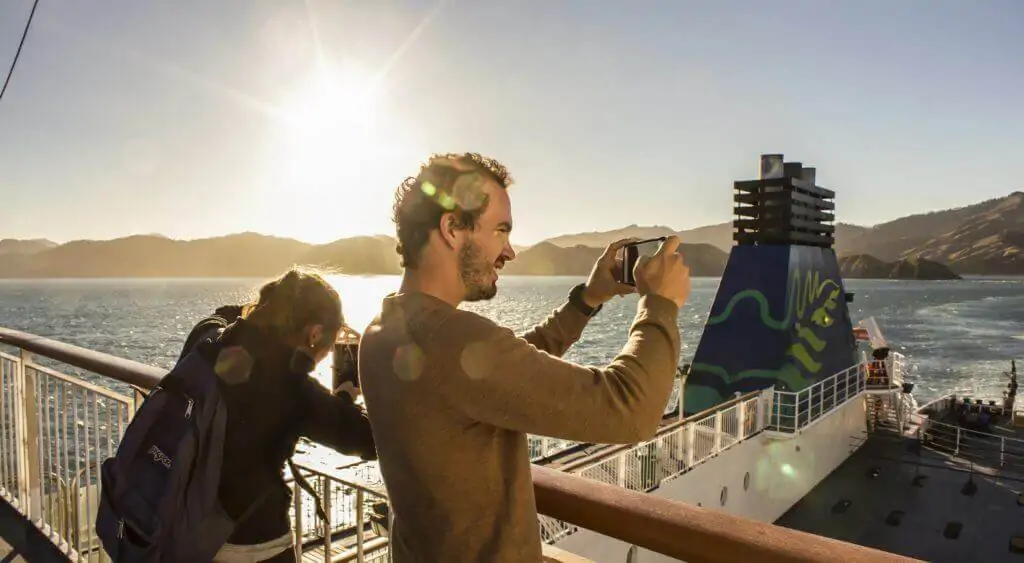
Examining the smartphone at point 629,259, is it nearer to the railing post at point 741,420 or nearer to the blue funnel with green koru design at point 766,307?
the railing post at point 741,420

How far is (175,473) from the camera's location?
2.02 metres

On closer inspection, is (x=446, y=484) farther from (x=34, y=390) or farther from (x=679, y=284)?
(x=34, y=390)

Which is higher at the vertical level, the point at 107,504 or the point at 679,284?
the point at 679,284

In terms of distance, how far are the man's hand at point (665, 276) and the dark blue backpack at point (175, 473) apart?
1.37 meters

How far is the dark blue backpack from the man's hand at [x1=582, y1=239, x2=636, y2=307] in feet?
3.90

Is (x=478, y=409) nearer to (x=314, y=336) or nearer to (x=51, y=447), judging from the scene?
(x=314, y=336)

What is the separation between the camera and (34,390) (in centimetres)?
464

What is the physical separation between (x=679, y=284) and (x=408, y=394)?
0.64 metres

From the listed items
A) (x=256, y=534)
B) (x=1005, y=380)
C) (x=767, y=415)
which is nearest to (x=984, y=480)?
(x=767, y=415)

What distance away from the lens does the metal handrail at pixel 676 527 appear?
132 centimetres

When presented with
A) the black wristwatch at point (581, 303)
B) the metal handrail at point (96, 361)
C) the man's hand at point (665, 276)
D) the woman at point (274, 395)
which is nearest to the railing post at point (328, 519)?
the woman at point (274, 395)

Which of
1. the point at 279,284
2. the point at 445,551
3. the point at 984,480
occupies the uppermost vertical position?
the point at 279,284

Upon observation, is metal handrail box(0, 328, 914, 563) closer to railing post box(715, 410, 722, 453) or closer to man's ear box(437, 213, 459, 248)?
man's ear box(437, 213, 459, 248)

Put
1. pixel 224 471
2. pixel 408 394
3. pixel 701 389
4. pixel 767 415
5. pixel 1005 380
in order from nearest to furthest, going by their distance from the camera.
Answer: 1. pixel 408 394
2. pixel 224 471
3. pixel 767 415
4. pixel 701 389
5. pixel 1005 380
